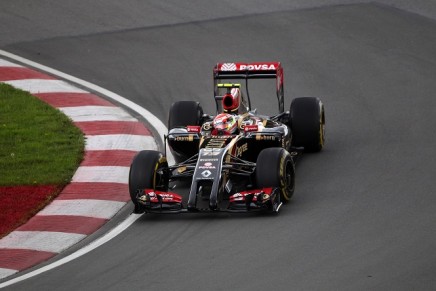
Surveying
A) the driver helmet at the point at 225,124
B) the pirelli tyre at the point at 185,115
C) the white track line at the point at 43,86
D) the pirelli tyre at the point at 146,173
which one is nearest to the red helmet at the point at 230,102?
the driver helmet at the point at 225,124

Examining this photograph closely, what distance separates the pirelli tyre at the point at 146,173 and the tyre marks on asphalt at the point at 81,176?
0.50 meters

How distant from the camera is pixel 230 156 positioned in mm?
14633

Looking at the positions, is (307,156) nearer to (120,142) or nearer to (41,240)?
(120,142)

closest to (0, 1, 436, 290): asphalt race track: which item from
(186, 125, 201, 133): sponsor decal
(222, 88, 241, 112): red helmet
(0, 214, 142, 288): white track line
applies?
(0, 214, 142, 288): white track line

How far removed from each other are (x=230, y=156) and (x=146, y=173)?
41.9 inches

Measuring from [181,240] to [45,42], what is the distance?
398 inches

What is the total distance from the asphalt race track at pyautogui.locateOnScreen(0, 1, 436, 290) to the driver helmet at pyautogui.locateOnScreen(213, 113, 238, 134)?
1.13 meters

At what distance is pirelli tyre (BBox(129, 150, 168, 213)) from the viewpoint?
566 inches

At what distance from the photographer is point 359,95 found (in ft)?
63.3

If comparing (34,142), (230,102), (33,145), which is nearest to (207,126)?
(230,102)

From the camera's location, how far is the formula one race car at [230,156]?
14.1 meters

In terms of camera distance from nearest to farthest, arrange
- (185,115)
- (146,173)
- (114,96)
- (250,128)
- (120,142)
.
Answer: (146,173)
(250,128)
(185,115)
(120,142)
(114,96)

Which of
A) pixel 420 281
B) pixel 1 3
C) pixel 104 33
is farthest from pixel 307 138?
pixel 1 3

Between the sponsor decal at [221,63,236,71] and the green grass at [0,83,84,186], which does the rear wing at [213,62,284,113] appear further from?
the green grass at [0,83,84,186]
